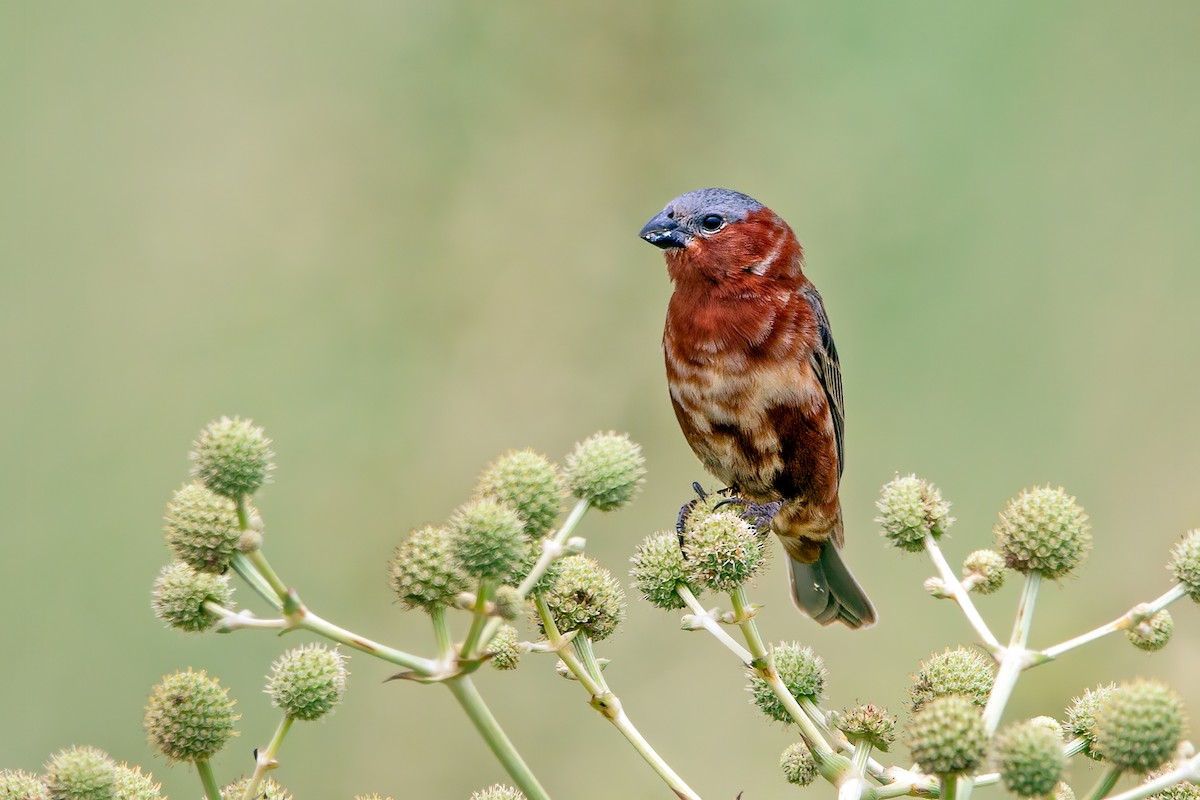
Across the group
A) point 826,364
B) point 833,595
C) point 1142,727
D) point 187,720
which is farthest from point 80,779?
point 833,595

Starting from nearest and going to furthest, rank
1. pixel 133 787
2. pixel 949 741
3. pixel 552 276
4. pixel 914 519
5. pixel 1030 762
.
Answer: pixel 1030 762 < pixel 949 741 < pixel 133 787 < pixel 914 519 < pixel 552 276

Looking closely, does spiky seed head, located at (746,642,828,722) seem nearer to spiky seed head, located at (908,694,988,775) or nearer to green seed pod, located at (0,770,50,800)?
spiky seed head, located at (908,694,988,775)

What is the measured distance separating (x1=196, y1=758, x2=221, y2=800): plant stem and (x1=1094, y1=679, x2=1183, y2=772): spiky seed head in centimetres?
149

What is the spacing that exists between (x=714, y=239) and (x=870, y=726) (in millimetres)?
2640

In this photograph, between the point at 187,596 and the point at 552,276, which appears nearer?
the point at 187,596

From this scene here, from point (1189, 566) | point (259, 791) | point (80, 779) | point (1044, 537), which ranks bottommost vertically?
point (1189, 566)

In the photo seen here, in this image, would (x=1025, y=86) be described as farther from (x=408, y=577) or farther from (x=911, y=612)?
(x=408, y=577)

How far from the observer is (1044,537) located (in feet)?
8.91

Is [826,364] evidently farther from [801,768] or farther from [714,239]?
[801,768]

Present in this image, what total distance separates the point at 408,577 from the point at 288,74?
5.82 m

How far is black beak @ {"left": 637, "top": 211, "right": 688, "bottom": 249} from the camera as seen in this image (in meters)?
4.88

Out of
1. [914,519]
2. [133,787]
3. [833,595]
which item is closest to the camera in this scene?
[133,787]

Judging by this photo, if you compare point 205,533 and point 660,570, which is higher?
point 205,533

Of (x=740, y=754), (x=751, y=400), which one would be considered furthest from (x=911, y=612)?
(x=751, y=400)
